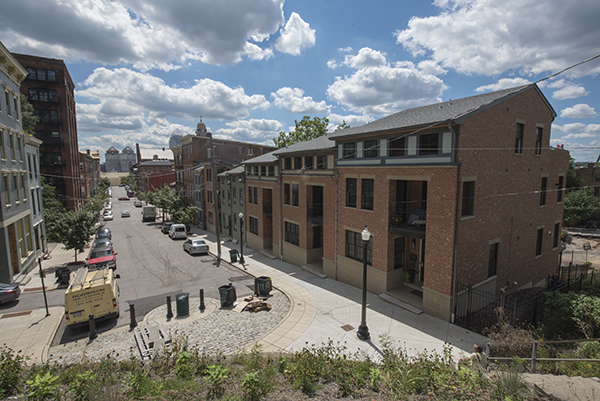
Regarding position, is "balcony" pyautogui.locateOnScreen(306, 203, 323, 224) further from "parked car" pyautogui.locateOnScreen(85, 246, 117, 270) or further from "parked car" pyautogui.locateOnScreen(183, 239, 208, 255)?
"parked car" pyautogui.locateOnScreen(85, 246, 117, 270)

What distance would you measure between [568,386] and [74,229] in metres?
29.1

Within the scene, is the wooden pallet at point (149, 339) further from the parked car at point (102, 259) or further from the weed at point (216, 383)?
the parked car at point (102, 259)

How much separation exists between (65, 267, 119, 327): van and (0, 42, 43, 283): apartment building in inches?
404

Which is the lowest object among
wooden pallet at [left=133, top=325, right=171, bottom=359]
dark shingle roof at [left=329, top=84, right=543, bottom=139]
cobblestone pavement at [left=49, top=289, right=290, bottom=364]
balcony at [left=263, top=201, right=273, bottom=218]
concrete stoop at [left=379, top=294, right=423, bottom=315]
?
cobblestone pavement at [left=49, top=289, right=290, bottom=364]

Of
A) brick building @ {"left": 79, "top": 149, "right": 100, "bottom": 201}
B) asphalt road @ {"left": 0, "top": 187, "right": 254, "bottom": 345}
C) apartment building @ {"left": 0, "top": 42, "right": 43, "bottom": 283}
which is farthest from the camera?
brick building @ {"left": 79, "top": 149, "right": 100, "bottom": 201}

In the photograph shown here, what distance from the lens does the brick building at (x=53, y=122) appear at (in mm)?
44000

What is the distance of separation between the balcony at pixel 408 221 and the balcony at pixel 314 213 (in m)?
6.19

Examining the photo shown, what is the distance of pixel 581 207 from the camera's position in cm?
4531

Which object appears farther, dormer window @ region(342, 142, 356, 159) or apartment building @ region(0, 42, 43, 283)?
apartment building @ region(0, 42, 43, 283)

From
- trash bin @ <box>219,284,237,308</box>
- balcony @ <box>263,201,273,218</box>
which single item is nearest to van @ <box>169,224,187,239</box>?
balcony @ <box>263,201,273,218</box>

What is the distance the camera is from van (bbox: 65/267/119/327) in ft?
40.9

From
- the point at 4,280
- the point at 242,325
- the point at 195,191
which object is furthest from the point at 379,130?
the point at 195,191

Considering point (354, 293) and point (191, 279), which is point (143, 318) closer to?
point (191, 279)

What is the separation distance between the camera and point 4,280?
61.0 feet
